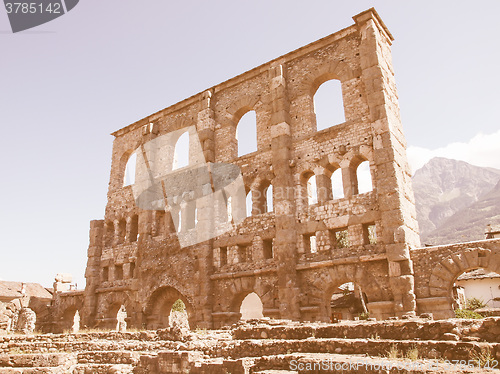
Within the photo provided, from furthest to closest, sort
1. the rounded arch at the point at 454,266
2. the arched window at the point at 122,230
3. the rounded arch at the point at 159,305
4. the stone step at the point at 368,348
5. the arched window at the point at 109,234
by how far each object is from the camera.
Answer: the arched window at the point at 109,234, the arched window at the point at 122,230, the rounded arch at the point at 159,305, the rounded arch at the point at 454,266, the stone step at the point at 368,348

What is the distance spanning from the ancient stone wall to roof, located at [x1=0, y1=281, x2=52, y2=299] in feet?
36.8

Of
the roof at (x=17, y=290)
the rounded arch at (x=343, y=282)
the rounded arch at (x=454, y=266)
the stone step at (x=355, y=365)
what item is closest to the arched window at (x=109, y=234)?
the roof at (x=17, y=290)

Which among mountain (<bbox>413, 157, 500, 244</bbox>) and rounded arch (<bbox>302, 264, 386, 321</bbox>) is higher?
Answer: mountain (<bbox>413, 157, 500, 244</bbox>)

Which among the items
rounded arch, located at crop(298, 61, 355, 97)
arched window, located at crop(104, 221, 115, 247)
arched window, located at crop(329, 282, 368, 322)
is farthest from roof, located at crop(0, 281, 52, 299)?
rounded arch, located at crop(298, 61, 355, 97)

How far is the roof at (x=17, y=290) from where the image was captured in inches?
1086

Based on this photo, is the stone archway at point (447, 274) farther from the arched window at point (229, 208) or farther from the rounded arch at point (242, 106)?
the rounded arch at point (242, 106)

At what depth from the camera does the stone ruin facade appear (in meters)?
11.5

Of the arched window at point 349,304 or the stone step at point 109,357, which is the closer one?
the stone step at point 109,357

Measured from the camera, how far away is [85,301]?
63.1 feet

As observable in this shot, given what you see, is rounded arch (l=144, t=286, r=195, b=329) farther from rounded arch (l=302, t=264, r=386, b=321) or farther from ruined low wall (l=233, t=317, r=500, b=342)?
ruined low wall (l=233, t=317, r=500, b=342)

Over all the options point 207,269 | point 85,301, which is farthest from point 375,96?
point 85,301

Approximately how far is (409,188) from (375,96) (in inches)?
128

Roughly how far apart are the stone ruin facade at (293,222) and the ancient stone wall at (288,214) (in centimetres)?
4

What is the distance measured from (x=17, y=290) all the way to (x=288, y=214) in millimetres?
24284
